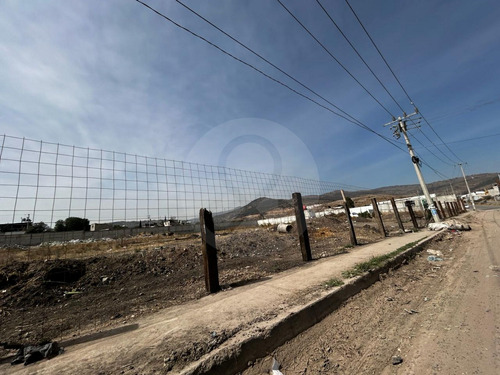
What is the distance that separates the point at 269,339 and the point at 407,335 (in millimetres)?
1607

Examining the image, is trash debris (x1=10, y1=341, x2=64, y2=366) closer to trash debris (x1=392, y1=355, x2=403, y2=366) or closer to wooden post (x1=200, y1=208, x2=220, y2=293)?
wooden post (x1=200, y1=208, x2=220, y2=293)

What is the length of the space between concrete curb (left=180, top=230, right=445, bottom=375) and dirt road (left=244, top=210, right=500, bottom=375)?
81mm

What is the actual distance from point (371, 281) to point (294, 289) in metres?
1.81

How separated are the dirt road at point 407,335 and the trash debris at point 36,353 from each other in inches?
82.0

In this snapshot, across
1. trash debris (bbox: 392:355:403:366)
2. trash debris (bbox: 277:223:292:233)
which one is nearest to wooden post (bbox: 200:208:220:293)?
trash debris (bbox: 392:355:403:366)

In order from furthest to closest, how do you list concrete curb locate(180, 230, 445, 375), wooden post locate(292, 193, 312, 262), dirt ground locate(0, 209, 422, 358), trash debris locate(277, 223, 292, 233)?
trash debris locate(277, 223, 292, 233) < wooden post locate(292, 193, 312, 262) < dirt ground locate(0, 209, 422, 358) < concrete curb locate(180, 230, 445, 375)

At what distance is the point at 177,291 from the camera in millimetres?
4496

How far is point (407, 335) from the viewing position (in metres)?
2.42

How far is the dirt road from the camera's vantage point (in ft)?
6.35

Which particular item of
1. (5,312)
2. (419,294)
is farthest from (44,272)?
(419,294)

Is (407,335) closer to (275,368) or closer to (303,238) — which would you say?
(275,368)

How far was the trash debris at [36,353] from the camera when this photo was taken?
2088 millimetres

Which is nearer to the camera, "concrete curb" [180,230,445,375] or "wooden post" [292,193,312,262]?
"concrete curb" [180,230,445,375]

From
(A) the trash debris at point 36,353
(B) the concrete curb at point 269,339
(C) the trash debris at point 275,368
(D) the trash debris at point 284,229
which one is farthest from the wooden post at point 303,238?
(D) the trash debris at point 284,229
